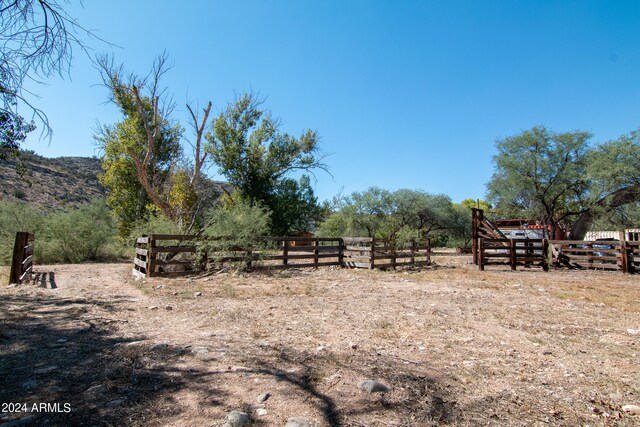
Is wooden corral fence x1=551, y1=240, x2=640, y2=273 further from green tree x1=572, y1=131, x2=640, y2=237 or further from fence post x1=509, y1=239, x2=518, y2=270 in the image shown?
green tree x1=572, y1=131, x2=640, y2=237

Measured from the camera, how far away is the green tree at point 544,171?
20.7 m

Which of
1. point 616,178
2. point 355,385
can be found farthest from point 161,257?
point 616,178

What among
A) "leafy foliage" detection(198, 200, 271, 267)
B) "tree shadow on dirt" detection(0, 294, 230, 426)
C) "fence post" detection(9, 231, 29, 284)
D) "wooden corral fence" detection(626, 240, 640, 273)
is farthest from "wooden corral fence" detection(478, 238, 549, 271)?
"fence post" detection(9, 231, 29, 284)

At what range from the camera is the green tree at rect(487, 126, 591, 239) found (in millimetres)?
20719

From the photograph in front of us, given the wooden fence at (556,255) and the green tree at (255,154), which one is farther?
the green tree at (255,154)

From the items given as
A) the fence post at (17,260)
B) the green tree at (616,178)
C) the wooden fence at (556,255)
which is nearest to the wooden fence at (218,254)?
the fence post at (17,260)

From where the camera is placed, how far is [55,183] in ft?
127

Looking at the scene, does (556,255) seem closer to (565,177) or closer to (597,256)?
(597,256)

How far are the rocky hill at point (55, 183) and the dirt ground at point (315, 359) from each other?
2978 centimetres

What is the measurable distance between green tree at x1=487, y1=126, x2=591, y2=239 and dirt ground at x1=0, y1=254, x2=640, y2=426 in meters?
15.8

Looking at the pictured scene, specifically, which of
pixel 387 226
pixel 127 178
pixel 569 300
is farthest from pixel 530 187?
pixel 127 178

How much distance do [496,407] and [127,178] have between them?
88.9 feet

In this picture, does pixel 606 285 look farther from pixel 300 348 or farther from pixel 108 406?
pixel 108 406

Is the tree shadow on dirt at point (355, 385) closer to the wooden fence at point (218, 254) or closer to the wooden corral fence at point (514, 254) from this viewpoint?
the wooden fence at point (218, 254)
